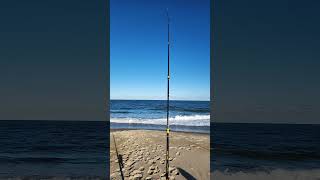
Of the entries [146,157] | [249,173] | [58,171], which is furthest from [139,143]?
[249,173]

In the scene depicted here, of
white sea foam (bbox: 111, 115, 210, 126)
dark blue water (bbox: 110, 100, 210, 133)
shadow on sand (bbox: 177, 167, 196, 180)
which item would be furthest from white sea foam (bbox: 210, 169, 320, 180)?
white sea foam (bbox: 111, 115, 210, 126)

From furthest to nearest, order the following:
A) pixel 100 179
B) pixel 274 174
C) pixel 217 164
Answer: pixel 217 164 → pixel 274 174 → pixel 100 179

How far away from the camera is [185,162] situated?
9992 millimetres

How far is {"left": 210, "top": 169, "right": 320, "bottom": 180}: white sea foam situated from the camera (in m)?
9.75

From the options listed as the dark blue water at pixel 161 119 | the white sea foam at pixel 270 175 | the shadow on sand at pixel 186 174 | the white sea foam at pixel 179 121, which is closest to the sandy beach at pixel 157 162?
the shadow on sand at pixel 186 174

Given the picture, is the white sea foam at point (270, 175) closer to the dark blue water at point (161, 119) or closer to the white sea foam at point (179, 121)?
the dark blue water at point (161, 119)

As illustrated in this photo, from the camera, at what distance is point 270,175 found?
10430 mm

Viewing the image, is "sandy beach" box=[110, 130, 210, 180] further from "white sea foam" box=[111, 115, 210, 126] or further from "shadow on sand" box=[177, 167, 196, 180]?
"white sea foam" box=[111, 115, 210, 126]

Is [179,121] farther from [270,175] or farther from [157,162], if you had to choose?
[157,162]

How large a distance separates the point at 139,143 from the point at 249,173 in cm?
533

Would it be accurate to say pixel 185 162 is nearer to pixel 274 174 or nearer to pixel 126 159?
pixel 126 159

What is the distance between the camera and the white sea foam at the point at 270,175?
975cm

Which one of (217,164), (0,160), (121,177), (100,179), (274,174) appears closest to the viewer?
(121,177)

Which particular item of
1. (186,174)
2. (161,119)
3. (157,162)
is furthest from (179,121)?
(186,174)
